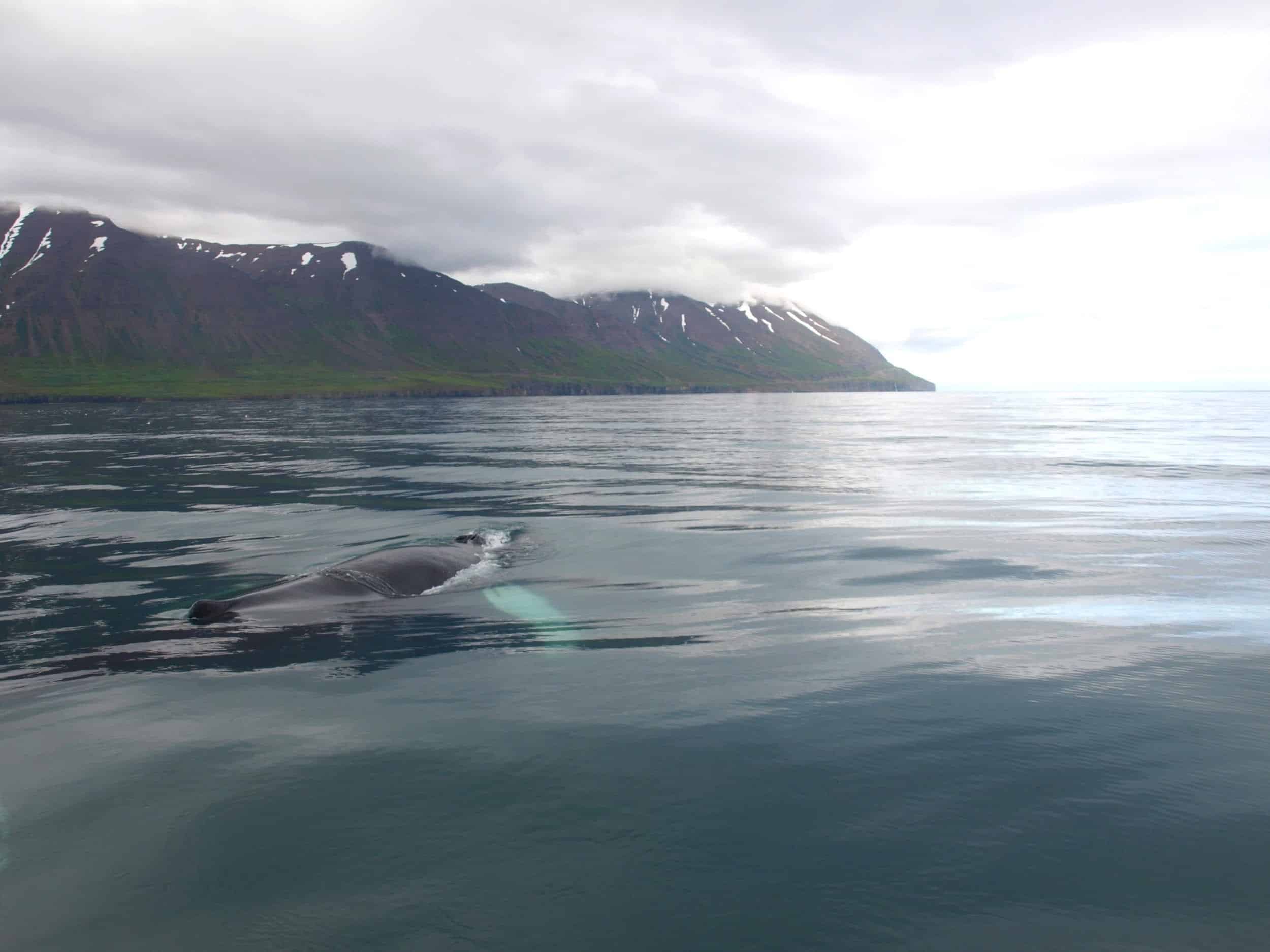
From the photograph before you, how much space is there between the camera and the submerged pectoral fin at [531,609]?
551 inches

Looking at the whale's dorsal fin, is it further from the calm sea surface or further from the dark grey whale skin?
A: the calm sea surface

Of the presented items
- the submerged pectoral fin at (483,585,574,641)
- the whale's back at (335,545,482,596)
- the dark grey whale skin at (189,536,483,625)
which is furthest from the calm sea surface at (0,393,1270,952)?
the whale's back at (335,545,482,596)

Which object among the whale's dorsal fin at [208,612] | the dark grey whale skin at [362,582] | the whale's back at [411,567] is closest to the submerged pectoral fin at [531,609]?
the whale's back at [411,567]

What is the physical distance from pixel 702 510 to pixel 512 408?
125m

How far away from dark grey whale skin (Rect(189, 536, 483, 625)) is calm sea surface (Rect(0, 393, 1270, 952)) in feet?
1.74

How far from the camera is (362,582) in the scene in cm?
1639

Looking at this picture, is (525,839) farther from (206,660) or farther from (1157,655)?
(1157,655)

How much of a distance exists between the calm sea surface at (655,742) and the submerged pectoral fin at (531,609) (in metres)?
0.12

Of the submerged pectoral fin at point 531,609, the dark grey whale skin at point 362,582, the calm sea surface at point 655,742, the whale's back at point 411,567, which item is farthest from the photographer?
the whale's back at point 411,567

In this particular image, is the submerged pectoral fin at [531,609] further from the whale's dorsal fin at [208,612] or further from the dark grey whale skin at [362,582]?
the whale's dorsal fin at [208,612]

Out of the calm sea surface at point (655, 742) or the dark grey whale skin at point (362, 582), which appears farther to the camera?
the dark grey whale skin at point (362, 582)

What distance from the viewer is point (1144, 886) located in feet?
21.0

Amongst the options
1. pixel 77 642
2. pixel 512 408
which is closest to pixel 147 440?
pixel 77 642

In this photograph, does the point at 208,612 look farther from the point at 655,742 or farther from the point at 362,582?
the point at 655,742
